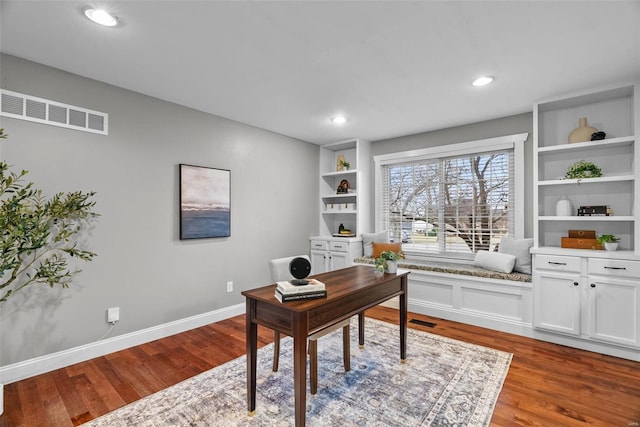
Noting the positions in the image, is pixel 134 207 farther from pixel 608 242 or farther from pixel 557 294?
pixel 608 242

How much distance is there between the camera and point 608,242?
2.83 meters

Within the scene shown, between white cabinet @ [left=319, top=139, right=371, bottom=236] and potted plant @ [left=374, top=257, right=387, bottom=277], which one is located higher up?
white cabinet @ [left=319, top=139, right=371, bottom=236]

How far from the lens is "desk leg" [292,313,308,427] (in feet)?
5.32

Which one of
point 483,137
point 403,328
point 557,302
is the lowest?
point 403,328

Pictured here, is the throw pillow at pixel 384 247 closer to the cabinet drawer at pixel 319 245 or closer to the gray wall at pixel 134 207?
the cabinet drawer at pixel 319 245

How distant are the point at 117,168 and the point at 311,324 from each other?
2480mm

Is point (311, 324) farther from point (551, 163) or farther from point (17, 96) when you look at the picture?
point (551, 163)

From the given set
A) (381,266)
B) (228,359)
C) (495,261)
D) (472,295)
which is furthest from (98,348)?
(495,261)

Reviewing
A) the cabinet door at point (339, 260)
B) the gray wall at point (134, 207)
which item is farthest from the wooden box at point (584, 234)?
the gray wall at point (134, 207)

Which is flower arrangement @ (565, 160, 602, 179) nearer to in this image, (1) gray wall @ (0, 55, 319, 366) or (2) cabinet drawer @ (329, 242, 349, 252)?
(2) cabinet drawer @ (329, 242, 349, 252)

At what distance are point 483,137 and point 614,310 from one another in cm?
230

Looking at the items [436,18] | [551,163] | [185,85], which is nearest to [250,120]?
[185,85]

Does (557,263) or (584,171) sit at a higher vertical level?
(584,171)

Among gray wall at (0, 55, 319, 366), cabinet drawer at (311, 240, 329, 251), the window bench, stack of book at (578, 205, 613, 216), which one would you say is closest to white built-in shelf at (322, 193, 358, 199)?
cabinet drawer at (311, 240, 329, 251)
